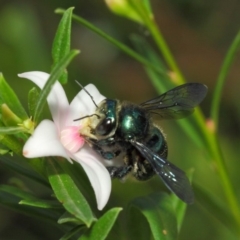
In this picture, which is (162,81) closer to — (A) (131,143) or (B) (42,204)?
(A) (131,143)

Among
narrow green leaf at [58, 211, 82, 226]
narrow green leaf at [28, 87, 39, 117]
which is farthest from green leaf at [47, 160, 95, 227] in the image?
narrow green leaf at [28, 87, 39, 117]

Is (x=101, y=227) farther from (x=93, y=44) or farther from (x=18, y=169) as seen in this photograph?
(x=93, y=44)

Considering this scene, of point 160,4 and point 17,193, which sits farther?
point 160,4

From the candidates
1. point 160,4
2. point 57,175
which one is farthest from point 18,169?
point 160,4

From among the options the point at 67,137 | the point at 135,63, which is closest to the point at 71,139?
the point at 67,137

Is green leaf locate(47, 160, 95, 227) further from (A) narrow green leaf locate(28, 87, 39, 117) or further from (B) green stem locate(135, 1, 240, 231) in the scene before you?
Result: (B) green stem locate(135, 1, 240, 231)

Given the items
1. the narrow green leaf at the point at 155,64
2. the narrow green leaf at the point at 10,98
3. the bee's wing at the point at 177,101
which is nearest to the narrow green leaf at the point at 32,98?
the narrow green leaf at the point at 10,98
